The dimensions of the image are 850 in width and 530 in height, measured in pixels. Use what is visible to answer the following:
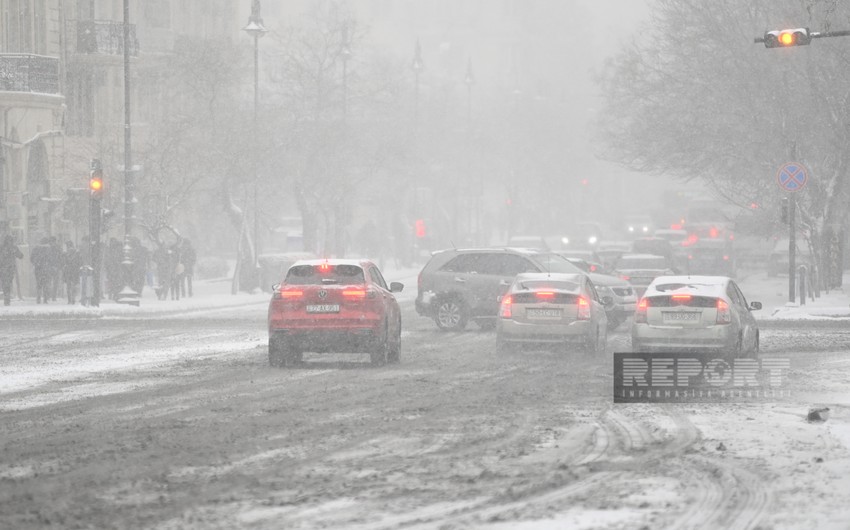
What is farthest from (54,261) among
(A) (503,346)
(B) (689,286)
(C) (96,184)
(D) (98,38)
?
(B) (689,286)

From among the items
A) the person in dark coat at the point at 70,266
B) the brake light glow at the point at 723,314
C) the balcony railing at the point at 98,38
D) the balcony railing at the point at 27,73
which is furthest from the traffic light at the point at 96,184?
the brake light glow at the point at 723,314

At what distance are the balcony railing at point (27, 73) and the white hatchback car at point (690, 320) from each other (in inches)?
965

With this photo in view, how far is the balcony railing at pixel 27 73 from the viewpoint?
140ft

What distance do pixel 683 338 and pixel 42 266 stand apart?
21892mm

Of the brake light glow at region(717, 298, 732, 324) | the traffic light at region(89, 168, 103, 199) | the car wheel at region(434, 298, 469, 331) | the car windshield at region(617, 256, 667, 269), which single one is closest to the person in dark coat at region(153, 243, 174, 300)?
the traffic light at region(89, 168, 103, 199)

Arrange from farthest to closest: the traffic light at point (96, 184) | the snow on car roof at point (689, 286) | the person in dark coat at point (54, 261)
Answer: the person in dark coat at point (54, 261)
the traffic light at point (96, 184)
the snow on car roof at point (689, 286)

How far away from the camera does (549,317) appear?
24.8m

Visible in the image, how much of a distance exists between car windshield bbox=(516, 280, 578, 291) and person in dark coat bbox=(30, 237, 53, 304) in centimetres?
1801

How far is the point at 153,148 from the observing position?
162ft

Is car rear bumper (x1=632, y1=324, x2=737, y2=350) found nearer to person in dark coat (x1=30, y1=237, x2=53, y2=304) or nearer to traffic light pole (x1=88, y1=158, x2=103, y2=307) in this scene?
traffic light pole (x1=88, y1=158, x2=103, y2=307)

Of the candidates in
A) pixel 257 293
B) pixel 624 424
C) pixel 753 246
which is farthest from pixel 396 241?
pixel 624 424

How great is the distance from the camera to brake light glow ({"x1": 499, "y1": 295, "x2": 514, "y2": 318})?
24.9 metres

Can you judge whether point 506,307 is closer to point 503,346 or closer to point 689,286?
point 503,346

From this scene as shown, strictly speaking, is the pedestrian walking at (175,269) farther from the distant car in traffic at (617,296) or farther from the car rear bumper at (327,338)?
the car rear bumper at (327,338)
